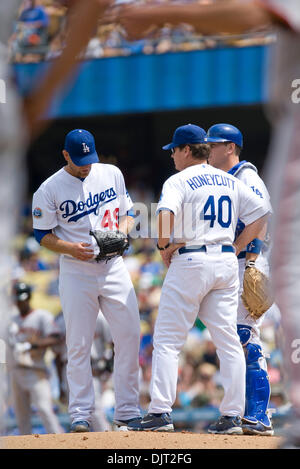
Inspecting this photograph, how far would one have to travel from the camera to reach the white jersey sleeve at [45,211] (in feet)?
15.2

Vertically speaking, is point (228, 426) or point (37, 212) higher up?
point (37, 212)

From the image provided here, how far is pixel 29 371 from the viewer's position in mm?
6910

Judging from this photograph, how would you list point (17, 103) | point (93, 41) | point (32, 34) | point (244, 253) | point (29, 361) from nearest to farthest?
point (17, 103)
point (244, 253)
point (29, 361)
point (93, 41)
point (32, 34)

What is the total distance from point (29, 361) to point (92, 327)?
2.54m

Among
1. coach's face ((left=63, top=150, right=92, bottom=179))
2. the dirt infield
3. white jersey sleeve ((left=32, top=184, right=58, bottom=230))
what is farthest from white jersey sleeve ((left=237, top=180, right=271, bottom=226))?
the dirt infield

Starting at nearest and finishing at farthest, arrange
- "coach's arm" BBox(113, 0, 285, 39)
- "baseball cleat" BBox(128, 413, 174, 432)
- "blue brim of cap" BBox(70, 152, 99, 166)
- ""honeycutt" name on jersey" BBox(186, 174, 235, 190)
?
"coach's arm" BBox(113, 0, 285, 39) → "baseball cleat" BBox(128, 413, 174, 432) → ""honeycutt" name on jersey" BBox(186, 174, 235, 190) → "blue brim of cap" BBox(70, 152, 99, 166)

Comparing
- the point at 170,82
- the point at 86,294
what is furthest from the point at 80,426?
the point at 170,82

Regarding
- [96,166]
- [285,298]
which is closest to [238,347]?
A: [96,166]

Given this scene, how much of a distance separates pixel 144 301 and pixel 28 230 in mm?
4342

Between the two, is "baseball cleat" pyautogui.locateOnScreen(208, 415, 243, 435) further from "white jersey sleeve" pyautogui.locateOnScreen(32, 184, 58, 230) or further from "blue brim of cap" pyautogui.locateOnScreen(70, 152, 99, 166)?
"blue brim of cap" pyautogui.locateOnScreen(70, 152, 99, 166)

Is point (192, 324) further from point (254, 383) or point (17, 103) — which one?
point (17, 103)

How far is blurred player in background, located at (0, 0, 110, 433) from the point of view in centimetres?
228

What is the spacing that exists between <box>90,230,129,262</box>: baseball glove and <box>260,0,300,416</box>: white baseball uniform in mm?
1992

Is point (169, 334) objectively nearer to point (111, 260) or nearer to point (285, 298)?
point (111, 260)
